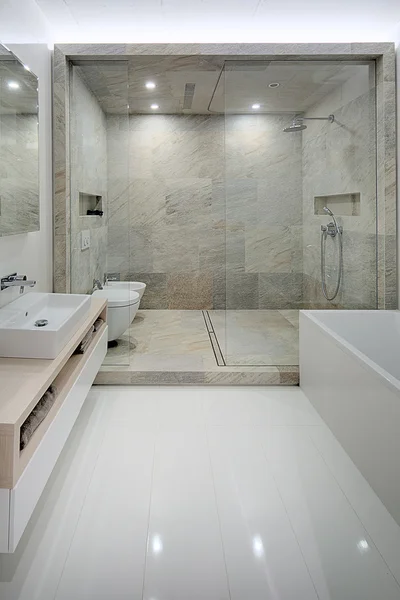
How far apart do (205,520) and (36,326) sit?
1246mm

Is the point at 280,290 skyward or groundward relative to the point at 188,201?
groundward

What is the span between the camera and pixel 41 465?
5.93 feet

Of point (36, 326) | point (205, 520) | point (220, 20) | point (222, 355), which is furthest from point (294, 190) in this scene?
point (205, 520)

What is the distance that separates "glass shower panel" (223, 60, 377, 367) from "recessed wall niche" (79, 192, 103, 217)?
1097 millimetres

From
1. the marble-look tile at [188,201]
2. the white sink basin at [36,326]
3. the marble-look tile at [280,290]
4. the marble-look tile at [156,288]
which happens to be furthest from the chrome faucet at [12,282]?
the marble-look tile at [188,201]

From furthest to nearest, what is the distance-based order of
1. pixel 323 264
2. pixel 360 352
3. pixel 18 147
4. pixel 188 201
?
pixel 188 201 < pixel 323 264 < pixel 18 147 < pixel 360 352

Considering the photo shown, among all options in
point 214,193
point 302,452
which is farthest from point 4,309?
point 214,193

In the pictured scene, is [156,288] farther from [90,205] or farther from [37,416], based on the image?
[37,416]

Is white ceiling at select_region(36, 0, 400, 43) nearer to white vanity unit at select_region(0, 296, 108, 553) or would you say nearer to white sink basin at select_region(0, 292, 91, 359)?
white sink basin at select_region(0, 292, 91, 359)

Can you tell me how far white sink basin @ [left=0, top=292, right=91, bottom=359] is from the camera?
221cm

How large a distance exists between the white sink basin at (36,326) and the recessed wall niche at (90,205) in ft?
3.60

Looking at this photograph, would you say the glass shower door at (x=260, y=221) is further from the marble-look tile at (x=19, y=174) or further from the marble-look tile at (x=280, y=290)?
the marble-look tile at (x=19, y=174)

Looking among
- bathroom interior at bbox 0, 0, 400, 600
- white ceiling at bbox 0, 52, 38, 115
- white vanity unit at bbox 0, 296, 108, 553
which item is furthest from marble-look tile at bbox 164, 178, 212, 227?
white vanity unit at bbox 0, 296, 108, 553

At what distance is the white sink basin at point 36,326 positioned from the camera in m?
2.21
